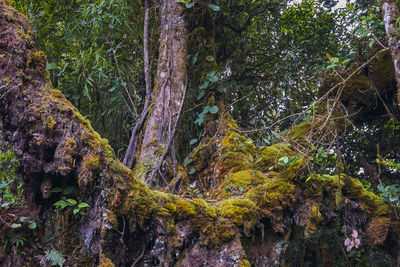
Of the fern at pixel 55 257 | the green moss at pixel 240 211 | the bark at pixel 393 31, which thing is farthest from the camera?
the bark at pixel 393 31

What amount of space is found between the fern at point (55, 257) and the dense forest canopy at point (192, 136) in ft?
0.03

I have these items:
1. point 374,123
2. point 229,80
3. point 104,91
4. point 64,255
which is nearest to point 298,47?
point 229,80

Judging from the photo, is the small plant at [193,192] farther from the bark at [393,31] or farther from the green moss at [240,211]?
Answer: the bark at [393,31]

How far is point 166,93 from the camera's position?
11.2 feet

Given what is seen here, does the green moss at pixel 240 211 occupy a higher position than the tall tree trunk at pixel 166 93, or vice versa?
the tall tree trunk at pixel 166 93

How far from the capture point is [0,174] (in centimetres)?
329

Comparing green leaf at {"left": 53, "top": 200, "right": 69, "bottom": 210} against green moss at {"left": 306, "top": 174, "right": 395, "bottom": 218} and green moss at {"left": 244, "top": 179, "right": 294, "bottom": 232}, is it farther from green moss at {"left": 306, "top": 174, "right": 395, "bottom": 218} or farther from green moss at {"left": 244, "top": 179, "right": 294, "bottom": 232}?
green moss at {"left": 306, "top": 174, "right": 395, "bottom": 218}

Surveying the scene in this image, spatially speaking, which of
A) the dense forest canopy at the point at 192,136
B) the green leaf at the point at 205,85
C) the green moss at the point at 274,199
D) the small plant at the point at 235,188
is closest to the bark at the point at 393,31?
the dense forest canopy at the point at 192,136

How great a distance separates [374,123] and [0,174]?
4888mm

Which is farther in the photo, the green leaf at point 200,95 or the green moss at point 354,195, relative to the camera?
the green leaf at point 200,95

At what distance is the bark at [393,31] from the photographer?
105 inches

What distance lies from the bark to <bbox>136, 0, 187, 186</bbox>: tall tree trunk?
185 cm

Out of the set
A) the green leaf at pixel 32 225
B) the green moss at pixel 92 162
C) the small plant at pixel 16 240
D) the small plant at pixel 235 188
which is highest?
the green moss at pixel 92 162

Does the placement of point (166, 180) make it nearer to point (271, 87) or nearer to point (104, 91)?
point (104, 91)
